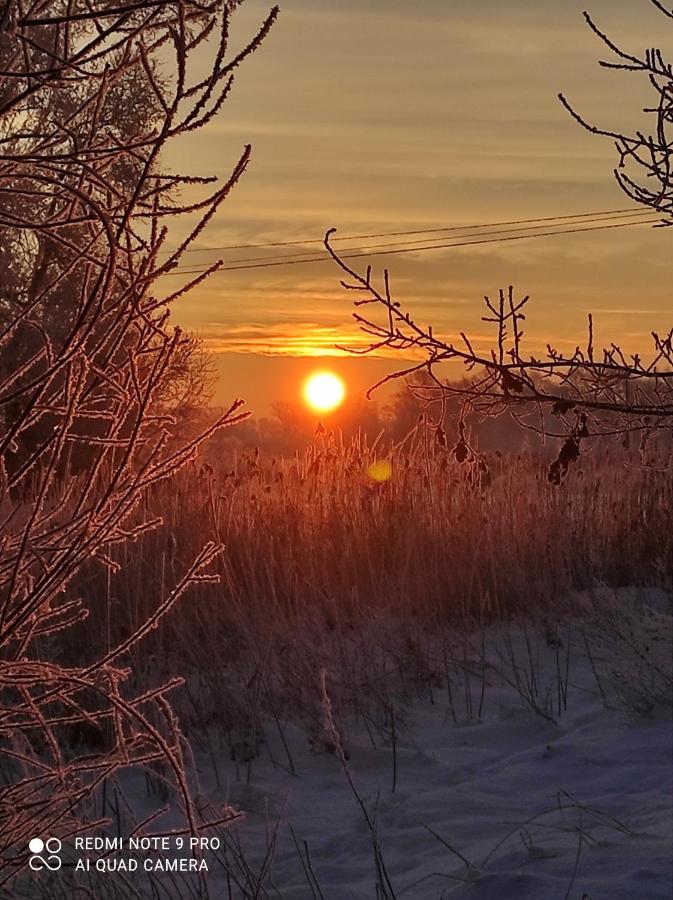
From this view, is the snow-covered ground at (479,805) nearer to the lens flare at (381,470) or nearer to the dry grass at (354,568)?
the dry grass at (354,568)

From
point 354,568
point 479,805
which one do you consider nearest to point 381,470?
point 354,568

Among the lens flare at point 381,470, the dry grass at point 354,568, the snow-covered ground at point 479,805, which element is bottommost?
the snow-covered ground at point 479,805

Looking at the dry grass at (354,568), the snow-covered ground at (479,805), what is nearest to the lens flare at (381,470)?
the dry grass at (354,568)

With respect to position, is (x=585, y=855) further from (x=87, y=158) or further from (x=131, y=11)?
(x=131, y=11)

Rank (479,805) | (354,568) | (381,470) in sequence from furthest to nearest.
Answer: (381,470) → (354,568) → (479,805)

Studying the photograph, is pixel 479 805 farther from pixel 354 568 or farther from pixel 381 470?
pixel 381 470

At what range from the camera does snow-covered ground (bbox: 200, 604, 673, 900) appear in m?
3.42

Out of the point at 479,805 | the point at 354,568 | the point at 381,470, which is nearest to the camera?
the point at 479,805

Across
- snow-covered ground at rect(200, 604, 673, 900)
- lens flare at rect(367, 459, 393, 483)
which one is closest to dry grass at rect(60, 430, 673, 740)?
lens flare at rect(367, 459, 393, 483)

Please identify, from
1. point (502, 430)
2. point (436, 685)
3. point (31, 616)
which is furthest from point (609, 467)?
point (502, 430)

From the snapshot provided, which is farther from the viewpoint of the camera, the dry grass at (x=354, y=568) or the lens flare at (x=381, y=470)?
the lens flare at (x=381, y=470)

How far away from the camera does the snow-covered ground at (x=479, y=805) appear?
11.2ft

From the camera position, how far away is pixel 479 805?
4281 mm

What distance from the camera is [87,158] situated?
6.73ft
